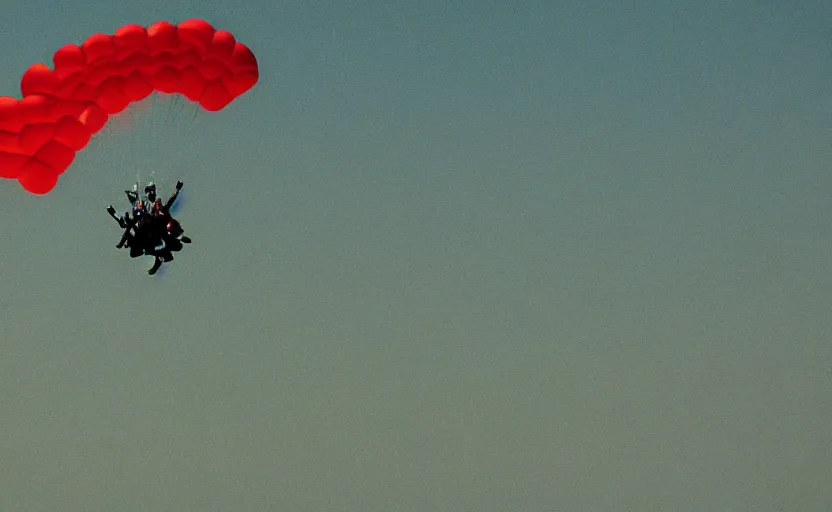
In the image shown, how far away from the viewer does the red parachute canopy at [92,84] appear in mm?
41125

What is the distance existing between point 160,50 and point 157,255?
4213mm

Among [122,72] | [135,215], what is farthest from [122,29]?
[135,215]

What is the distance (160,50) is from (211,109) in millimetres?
2305

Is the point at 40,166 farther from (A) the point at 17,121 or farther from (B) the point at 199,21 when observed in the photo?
(B) the point at 199,21

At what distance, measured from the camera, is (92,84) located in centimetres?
4175

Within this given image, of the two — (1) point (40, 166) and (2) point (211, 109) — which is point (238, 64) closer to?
(2) point (211, 109)

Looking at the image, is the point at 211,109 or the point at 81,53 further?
the point at 211,109

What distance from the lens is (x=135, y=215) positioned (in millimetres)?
43500

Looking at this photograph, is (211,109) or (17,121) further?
(211,109)

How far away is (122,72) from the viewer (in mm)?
41938

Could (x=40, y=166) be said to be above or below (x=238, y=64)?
below

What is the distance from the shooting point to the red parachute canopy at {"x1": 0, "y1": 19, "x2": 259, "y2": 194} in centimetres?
4112

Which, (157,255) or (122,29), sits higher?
(122,29)

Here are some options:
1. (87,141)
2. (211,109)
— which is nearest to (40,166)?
(87,141)
